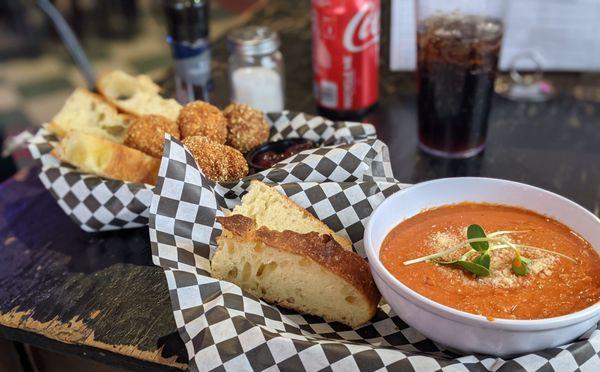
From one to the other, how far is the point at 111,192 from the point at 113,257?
17 cm

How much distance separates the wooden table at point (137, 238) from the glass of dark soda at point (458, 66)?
0.32 ft

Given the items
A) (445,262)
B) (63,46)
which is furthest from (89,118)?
(63,46)

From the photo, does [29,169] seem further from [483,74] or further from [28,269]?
[483,74]

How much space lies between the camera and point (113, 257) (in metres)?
1.59

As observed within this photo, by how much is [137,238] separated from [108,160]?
0.22 m

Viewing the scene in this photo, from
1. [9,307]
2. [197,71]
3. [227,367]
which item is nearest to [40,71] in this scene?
[197,71]

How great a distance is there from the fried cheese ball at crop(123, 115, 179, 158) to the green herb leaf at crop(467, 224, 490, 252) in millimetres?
862

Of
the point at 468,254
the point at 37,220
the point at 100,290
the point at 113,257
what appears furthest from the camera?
the point at 37,220

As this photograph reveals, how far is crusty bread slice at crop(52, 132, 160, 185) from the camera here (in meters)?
1.65

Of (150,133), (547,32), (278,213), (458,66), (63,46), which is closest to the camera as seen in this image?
(278,213)

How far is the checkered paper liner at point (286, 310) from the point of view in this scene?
1.10m

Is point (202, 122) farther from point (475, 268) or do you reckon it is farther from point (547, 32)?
point (547, 32)

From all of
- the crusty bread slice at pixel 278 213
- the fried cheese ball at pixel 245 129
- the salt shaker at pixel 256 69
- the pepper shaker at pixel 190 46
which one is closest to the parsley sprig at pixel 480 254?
the crusty bread slice at pixel 278 213

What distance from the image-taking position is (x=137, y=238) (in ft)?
5.41
